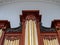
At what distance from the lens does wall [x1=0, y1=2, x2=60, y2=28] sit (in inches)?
273

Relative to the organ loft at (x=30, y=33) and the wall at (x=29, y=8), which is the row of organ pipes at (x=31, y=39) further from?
the wall at (x=29, y=8)

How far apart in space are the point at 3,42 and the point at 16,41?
32 centimetres

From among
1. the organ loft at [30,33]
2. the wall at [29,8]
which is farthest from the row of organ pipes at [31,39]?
the wall at [29,8]

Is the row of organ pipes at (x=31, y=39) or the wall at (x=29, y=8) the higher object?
the wall at (x=29, y=8)

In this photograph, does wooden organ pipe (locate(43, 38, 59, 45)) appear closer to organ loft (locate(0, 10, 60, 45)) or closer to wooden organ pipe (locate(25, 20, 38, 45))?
organ loft (locate(0, 10, 60, 45))

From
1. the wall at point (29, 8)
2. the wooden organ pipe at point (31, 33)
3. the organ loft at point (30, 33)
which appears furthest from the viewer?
the wall at point (29, 8)

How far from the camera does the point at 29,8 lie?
23.9 feet

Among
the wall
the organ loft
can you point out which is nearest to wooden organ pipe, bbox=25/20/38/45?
the organ loft

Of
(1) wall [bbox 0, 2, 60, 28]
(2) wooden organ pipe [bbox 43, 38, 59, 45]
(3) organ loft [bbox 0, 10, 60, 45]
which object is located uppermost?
(1) wall [bbox 0, 2, 60, 28]

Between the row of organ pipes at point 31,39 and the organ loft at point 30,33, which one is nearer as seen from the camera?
the row of organ pipes at point 31,39

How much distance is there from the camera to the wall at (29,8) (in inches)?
273

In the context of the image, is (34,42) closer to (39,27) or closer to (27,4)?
(39,27)

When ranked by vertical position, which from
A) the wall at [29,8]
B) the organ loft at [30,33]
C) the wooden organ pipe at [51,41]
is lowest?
the wooden organ pipe at [51,41]

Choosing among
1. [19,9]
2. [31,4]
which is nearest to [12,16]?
[19,9]
